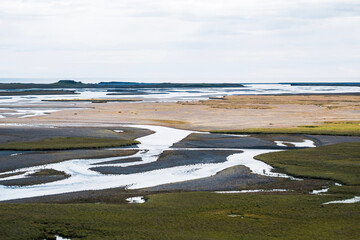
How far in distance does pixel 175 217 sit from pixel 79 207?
15.8ft

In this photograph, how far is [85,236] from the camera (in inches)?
798

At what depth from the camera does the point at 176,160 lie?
1594 inches

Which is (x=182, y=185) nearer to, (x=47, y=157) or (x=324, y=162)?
(x=324, y=162)

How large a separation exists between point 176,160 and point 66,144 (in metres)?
12.0

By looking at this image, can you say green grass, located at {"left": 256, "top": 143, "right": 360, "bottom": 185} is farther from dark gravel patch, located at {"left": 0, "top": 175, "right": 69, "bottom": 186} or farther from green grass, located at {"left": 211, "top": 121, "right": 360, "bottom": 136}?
dark gravel patch, located at {"left": 0, "top": 175, "right": 69, "bottom": 186}

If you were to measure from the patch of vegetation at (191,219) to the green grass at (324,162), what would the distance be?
691 cm

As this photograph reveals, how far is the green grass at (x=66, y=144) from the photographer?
1762 inches

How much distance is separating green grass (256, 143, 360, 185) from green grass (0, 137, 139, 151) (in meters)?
14.6

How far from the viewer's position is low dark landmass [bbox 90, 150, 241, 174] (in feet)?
121

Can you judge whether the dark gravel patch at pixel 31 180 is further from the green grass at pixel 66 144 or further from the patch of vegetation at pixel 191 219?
the green grass at pixel 66 144

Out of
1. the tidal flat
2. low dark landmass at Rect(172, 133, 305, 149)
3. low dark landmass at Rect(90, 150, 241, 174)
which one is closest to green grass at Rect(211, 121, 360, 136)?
the tidal flat

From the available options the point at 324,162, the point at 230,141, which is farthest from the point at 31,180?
the point at 230,141

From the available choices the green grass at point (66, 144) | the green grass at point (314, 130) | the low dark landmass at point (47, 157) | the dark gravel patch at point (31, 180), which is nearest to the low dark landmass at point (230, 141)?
the green grass at point (314, 130)

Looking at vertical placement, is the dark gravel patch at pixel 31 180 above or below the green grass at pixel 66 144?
below
